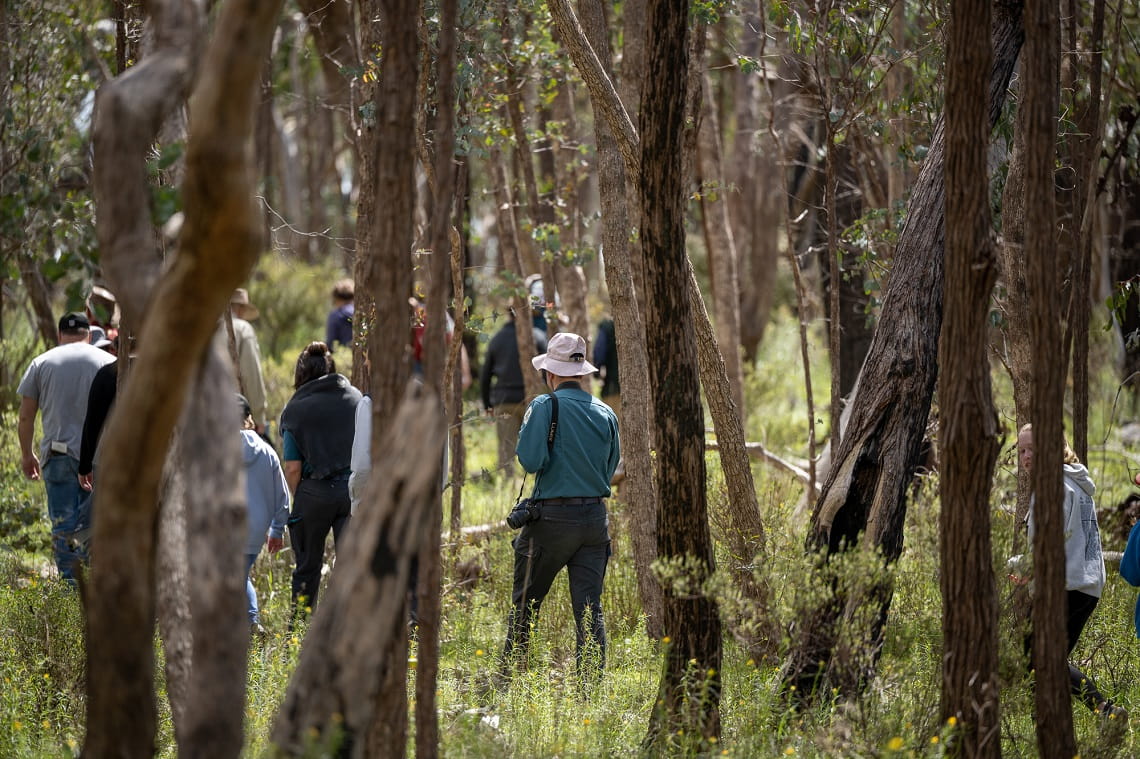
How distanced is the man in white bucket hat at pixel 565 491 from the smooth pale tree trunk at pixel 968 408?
7.20ft

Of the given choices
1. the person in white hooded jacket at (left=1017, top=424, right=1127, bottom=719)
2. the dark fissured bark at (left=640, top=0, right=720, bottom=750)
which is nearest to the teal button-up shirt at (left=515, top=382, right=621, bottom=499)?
the dark fissured bark at (left=640, top=0, right=720, bottom=750)

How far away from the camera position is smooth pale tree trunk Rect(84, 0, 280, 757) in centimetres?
296

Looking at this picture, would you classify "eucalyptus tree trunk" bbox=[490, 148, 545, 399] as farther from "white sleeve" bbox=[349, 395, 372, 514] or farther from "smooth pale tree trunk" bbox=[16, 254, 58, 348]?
"smooth pale tree trunk" bbox=[16, 254, 58, 348]

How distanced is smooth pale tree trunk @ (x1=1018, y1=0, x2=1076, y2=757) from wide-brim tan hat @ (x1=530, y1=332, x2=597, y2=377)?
2.61 meters

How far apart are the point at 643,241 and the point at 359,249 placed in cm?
364

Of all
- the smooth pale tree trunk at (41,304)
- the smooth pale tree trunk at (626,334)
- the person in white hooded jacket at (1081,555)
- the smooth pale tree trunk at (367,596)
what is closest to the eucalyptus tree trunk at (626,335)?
the smooth pale tree trunk at (626,334)

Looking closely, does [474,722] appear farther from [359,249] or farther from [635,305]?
[359,249]

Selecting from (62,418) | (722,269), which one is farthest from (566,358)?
(722,269)

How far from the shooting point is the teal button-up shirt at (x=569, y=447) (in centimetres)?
606

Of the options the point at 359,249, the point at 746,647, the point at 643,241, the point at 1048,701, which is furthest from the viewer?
the point at 359,249

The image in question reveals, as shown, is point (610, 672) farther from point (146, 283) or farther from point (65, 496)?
point (65, 496)

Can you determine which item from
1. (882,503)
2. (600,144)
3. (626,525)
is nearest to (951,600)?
(882,503)

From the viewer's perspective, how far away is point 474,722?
15.7 feet

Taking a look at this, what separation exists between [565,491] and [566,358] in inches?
29.0
